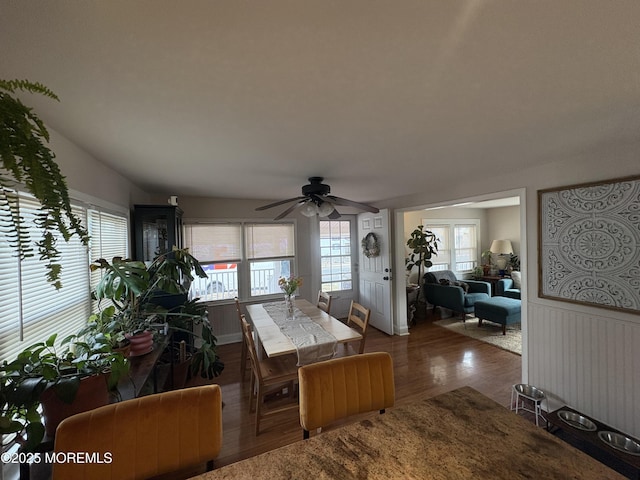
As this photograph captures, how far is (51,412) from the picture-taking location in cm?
110

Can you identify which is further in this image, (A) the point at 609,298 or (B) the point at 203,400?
(A) the point at 609,298

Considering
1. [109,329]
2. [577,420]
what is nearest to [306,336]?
[109,329]

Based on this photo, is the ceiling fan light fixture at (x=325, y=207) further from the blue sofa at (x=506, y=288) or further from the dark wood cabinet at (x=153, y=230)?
the blue sofa at (x=506, y=288)

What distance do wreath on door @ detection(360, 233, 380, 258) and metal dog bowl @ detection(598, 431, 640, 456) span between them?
295 cm

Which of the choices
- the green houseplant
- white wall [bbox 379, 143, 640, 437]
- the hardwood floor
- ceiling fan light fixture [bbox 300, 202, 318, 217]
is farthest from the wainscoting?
the green houseplant

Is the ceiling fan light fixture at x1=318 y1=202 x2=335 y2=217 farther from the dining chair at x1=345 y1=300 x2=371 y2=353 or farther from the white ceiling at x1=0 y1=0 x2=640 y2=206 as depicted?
the dining chair at x1=345 y1=300 x2=371 y2=353

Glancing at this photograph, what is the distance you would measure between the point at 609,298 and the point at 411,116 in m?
2.07

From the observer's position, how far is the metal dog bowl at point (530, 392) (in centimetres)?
222

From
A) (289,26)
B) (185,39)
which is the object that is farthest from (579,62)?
(185,39)

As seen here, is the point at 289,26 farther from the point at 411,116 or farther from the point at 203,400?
the point at 203,400

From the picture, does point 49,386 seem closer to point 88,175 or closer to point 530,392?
point 88,175

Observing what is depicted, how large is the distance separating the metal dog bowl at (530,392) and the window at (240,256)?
3.21 meters

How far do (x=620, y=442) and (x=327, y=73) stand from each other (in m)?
2.92

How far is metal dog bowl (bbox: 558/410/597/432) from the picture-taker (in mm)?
1879
